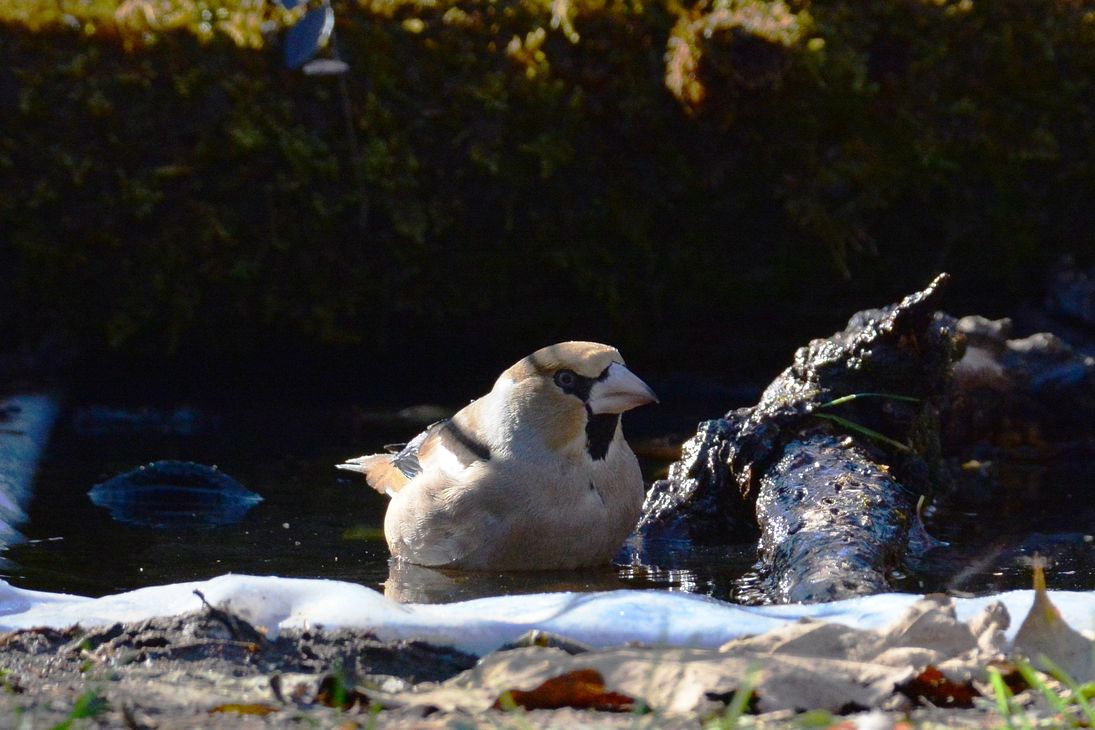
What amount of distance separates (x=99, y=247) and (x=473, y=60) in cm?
238

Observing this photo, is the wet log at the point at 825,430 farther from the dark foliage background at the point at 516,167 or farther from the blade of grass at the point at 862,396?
the dark foliage background at the point at 516,167

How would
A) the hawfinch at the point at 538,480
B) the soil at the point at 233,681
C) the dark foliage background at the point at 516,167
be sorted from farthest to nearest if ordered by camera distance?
1. the dark foliage background at the point at 516,167
2. the hawfinch at the point at 538,480
3. the soil at the point at 233,681

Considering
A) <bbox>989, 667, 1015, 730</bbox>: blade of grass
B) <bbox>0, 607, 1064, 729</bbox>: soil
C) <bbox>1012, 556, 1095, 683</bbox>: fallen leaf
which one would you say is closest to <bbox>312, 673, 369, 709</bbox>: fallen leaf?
<bbox>0, 607, 1064, 729</bbox>: soil

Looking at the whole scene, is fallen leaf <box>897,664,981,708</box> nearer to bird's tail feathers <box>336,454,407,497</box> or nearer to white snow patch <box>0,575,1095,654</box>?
white snow patch <box>0,575,1095,654</box>

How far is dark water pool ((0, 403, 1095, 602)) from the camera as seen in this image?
4.48 meters

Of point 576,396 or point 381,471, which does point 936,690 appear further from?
point 381,471

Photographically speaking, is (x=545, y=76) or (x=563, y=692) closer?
(x=563, y=692)

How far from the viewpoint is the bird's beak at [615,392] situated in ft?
15.8

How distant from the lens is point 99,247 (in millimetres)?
7941

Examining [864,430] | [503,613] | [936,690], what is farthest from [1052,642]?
[864,430]

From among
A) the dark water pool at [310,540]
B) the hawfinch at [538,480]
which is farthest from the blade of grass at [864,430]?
the hawfinch at [538,480]

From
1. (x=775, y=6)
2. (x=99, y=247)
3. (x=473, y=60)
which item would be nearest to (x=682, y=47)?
(x=775, y=6)

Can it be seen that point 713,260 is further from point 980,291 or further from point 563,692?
point 563,692

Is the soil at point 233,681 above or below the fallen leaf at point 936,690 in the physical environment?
below
